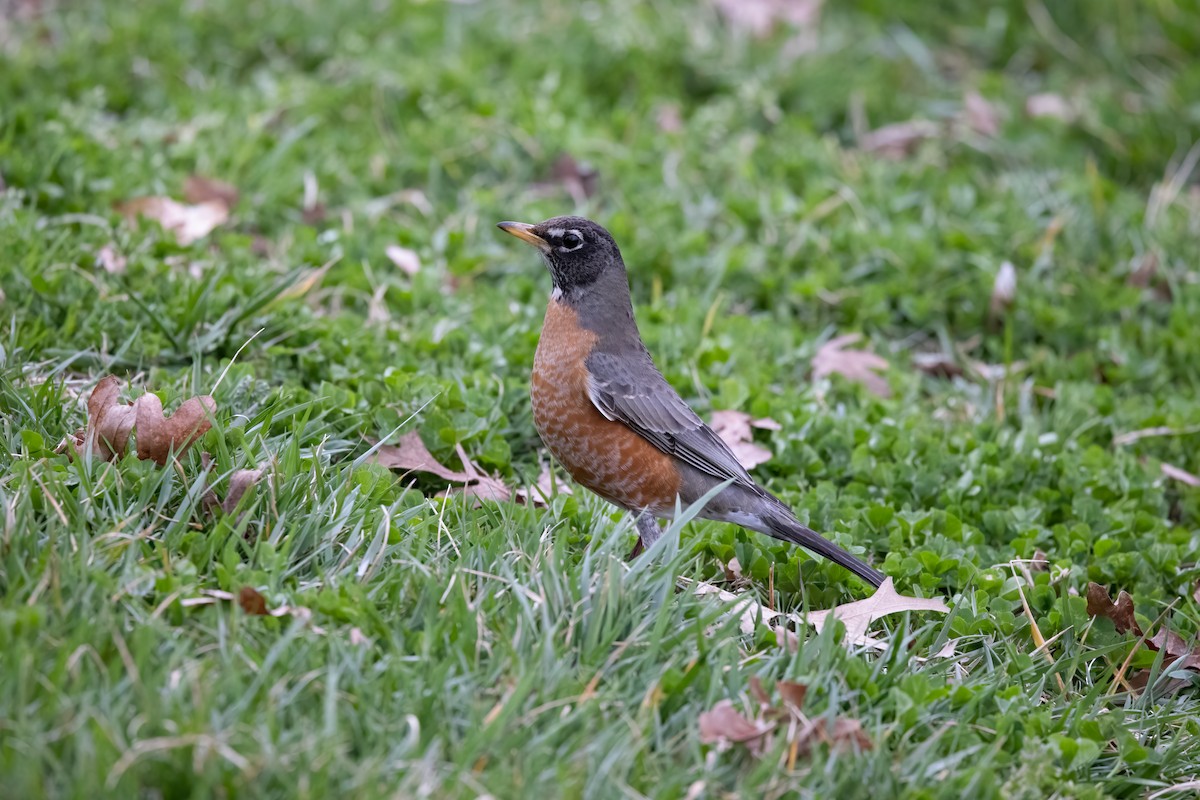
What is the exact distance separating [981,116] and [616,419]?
5.20m

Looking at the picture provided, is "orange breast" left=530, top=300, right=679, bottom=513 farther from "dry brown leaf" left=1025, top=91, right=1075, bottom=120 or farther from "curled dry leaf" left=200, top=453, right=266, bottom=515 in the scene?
"dry brown leaf" left=1025, top=91, right=1075, bottom=120

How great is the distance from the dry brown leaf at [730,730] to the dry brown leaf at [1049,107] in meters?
6.70

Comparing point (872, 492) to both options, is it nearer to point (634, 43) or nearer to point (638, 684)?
point (638, 684)

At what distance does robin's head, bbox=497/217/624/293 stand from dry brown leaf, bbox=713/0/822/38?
4448 millimetres

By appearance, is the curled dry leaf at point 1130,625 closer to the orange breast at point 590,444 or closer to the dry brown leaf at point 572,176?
the orange breast at point 590,444

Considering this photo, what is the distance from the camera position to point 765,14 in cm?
935

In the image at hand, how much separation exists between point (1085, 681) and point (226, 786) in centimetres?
286

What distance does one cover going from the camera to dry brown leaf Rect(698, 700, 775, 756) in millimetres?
3217

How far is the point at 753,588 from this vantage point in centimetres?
416

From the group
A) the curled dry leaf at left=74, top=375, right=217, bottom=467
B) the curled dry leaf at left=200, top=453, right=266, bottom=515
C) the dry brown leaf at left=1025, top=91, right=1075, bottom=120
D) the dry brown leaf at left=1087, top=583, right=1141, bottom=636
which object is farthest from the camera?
the dry brown leaf at left=1025, top=91, right=1075, bottom=120

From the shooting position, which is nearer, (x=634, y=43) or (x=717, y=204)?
(x=717, y=204)

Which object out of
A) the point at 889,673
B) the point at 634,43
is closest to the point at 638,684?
the point at 889,673

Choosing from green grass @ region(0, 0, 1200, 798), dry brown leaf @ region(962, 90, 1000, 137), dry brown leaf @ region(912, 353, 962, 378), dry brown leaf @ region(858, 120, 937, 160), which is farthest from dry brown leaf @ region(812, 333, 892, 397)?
dry brown leaf @ region(962, 90, 1000, 137)

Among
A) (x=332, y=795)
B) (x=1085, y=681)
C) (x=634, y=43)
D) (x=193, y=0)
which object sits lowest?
(x=1085, y=681)
